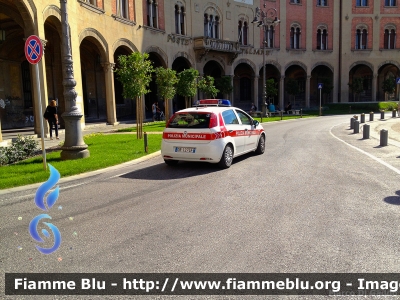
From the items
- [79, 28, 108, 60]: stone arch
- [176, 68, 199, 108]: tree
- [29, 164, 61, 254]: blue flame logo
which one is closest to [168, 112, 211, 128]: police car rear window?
[29, 164, 61, 254]: blue flame logo

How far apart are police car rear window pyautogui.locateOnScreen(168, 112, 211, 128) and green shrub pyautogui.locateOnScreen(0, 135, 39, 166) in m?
4.92

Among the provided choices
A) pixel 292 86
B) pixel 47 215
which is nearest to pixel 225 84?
pixel 292 86

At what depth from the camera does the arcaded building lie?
20.9 meters

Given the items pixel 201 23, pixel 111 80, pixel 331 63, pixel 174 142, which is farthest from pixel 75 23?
pixel 331 63

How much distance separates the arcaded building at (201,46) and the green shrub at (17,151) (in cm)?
569

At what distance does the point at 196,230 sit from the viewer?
5.07m

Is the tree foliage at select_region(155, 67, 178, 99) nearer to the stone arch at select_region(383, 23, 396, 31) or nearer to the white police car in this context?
the white police car

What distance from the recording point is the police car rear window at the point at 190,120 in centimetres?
962

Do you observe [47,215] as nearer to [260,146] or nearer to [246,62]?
[260,146]

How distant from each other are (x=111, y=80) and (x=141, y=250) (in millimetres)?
21417

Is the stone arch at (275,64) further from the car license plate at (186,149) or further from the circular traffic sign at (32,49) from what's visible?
the circular traffic sign at (32,49)

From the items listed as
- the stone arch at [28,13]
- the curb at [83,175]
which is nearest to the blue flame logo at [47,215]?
the curb at [83,175]

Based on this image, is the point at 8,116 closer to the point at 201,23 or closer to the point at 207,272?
the point at 201,23

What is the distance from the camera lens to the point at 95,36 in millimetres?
22594
